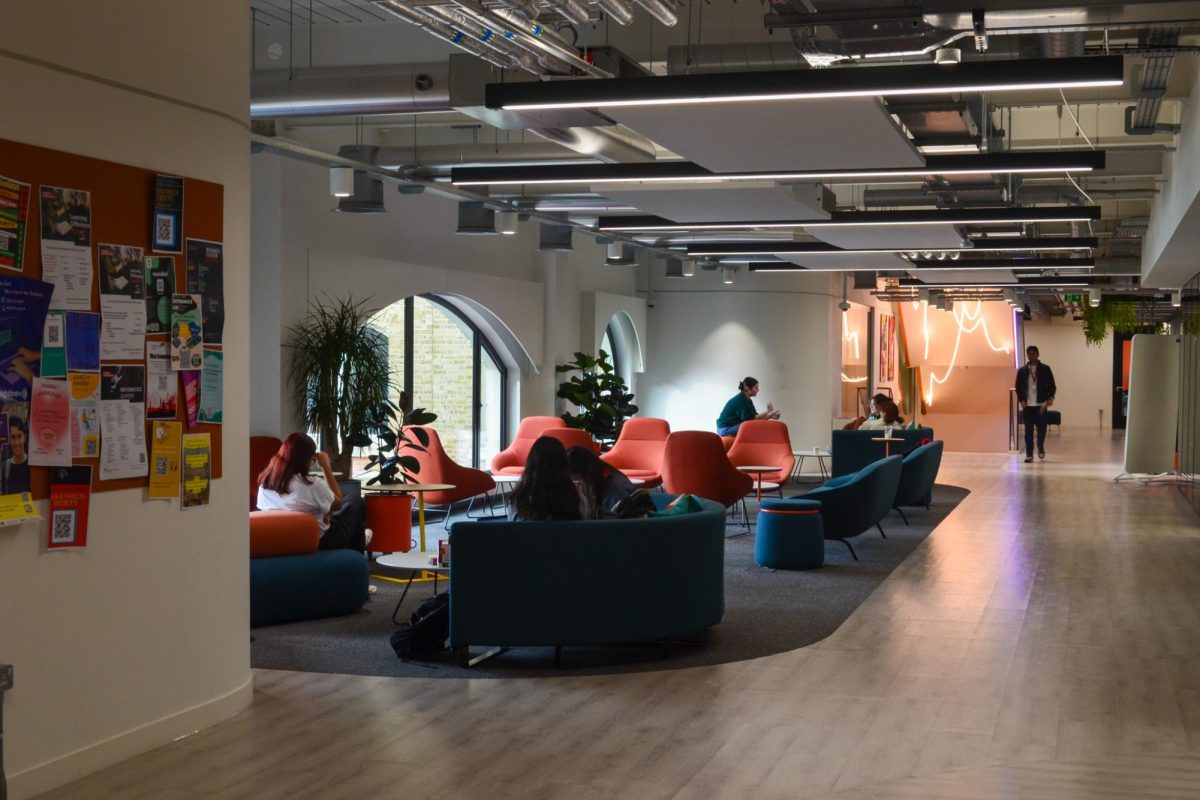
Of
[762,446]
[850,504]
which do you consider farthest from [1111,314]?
[850,504]

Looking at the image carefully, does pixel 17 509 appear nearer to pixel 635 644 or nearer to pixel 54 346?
pixel 54 346

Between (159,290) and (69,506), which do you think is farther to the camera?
(159,290)

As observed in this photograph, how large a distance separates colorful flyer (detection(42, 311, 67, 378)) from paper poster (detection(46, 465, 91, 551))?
35 cm

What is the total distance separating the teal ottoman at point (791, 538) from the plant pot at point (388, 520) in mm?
2709

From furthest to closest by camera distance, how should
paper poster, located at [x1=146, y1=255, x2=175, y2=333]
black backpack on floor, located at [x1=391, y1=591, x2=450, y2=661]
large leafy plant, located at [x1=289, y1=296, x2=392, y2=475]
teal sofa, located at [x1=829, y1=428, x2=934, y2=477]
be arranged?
teal sofa, located at [x1=829, y1=428, x2=934, y2=477] → large leafy plant, located at [x1=289, y1=296, x2=392, y2=475] → black backpack on floor, located at [x1=391, y1=591, x2=450, y2=661] → paper poster, located at [x1=146, y1=255, x2=175, y2=333]

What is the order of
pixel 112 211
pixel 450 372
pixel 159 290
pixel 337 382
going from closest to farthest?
pixel 112 211 < pixel 159 290 < pixel 337 382 < pixel 450 372

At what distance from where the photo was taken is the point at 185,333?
534cm

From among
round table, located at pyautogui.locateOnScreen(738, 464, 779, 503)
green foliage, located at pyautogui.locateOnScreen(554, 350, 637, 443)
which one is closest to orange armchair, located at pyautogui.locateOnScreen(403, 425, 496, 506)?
round table, located at pyautogui.locateOnScreen(738, 464, 779, 503)

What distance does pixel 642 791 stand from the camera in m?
4.72

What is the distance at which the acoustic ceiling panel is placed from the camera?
272 inches

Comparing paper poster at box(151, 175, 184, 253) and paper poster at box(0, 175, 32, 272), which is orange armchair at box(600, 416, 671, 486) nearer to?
paper poster at box(151, 175, 184, 253)

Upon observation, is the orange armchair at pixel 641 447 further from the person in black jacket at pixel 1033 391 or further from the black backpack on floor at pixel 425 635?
the person in black jacket at pixel 1033 391

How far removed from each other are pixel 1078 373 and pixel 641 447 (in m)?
27.8

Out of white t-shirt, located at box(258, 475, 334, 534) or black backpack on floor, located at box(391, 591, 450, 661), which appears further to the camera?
white t-shirt, located at box(258, 475, 334, 534)
